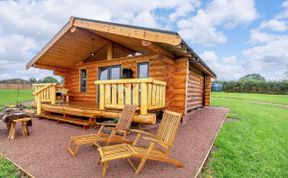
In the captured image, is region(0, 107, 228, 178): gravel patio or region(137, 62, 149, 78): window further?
region(137, 62, 149, 78): window

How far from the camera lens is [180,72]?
6629 millimetres

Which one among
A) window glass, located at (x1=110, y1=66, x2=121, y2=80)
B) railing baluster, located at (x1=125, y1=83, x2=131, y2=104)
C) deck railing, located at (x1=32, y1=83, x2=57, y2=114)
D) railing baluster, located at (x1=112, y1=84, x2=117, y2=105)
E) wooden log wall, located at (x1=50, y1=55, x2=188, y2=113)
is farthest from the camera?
window glass, located at (x1=110, y1=66, x2=121, y2=80)

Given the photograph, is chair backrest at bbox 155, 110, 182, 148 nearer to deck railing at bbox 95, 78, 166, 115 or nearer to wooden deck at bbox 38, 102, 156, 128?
wooden deck at bbox 38, 102, 156, 128

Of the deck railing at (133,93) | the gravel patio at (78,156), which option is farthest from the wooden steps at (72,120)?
the deck railing at (133,93)

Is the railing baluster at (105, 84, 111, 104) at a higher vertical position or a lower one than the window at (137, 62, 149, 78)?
lower

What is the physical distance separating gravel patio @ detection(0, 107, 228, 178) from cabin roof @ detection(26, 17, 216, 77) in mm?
2487

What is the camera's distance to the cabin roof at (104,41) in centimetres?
464

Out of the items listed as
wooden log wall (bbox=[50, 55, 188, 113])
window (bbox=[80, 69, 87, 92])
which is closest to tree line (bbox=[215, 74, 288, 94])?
wooden log wall (bbox=[50, 55, 188, 113])

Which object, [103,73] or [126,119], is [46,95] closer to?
[103,73]

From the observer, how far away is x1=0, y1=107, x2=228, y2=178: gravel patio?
2.76 meters

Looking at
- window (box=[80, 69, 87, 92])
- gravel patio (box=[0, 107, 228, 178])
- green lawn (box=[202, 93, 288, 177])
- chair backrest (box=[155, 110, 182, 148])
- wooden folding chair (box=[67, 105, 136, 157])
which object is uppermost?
window (box=[80, 69, 87, 92])

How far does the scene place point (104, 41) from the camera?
25.9 feet

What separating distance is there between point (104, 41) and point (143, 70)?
2.42m

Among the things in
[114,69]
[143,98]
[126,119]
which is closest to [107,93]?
[143,98]
